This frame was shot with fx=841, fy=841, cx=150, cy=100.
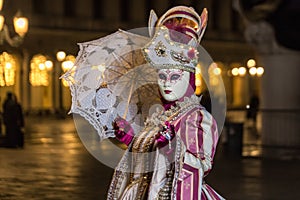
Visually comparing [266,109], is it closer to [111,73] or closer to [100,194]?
[100,194]

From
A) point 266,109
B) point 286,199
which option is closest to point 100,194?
point 286,199

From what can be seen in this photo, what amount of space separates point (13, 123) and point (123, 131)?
58.8ft

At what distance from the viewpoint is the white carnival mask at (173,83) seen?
5812 mm

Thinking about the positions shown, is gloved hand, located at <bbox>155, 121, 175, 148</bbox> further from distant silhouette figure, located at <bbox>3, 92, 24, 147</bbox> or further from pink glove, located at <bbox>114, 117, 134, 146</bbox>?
distant silhouette figure, located at <bbox>3, 92, 24, 147</bbox>

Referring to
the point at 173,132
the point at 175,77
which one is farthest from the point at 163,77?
the point at 173,132

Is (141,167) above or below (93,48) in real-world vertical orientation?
below

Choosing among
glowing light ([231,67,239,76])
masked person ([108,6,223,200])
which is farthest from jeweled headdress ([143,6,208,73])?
glowing light ([231,67,239,76])

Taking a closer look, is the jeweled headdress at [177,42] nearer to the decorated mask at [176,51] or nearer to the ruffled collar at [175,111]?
the decorated mask at [176,51]

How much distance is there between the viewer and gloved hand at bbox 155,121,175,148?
18.6 ft

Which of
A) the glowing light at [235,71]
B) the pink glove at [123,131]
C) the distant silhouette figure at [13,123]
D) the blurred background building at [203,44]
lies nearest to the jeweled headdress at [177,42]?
the pink glove at [123,131]

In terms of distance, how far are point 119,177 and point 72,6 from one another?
49.3 metres

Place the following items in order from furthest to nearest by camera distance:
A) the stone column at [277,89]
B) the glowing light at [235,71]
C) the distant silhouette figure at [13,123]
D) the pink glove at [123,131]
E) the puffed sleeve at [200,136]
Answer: the glowing light at [235,71], the distant silhouette figure at [13,123], the stone column at [277,89], the pink glove at [123,131], the puffed sleeve at [200,136]

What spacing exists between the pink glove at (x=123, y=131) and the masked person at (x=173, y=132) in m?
0.05

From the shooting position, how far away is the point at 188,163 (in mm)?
5492
